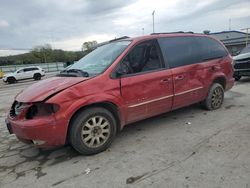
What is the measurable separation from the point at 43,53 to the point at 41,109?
72.9 metres

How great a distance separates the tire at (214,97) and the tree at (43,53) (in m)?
66.3

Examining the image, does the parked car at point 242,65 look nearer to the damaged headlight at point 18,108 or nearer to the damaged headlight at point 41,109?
the damaged headlight at point 41,109

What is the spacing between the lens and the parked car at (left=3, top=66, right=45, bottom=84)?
1084 inches

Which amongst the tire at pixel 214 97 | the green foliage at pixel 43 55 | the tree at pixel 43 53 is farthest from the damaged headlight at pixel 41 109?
the tree at pixel 43 53

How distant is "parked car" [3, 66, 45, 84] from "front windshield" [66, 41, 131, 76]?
82.4 ft

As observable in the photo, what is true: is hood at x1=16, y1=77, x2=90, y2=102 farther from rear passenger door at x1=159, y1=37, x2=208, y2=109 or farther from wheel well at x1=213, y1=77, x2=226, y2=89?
wheel well at x1=213, y1=77, x2=226, y2=89

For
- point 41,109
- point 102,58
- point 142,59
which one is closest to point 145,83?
point 142,59

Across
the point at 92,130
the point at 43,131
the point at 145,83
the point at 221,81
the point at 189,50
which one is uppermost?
the point at 189,50

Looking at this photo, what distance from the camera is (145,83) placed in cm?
446

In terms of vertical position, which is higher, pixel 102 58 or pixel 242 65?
pixel 102 58

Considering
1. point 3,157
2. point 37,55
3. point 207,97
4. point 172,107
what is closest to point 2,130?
point 3,157

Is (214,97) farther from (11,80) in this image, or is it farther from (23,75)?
(23,75)

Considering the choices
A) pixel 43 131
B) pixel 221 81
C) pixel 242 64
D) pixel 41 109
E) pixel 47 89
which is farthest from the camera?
pixel 242 64

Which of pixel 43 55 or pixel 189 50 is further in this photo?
pixel 43 55
